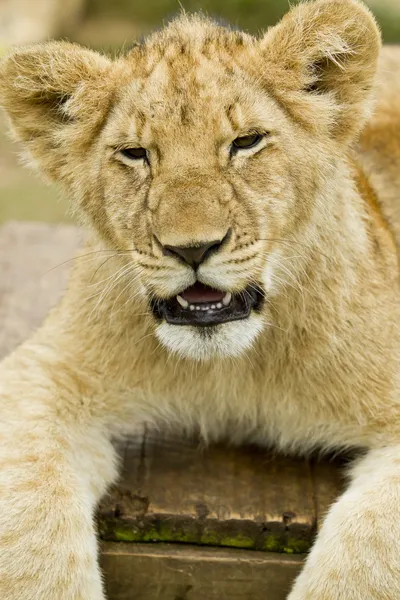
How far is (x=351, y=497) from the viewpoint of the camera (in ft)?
9.37

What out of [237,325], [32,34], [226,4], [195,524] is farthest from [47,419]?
[226,4]

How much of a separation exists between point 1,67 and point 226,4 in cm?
754

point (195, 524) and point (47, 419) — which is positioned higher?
point (47, 419)

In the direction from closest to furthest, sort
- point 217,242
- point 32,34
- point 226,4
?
1. point 217,242
2. point 32,34
3. point 226,4

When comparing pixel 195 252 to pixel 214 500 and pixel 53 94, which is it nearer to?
pixel 53 94

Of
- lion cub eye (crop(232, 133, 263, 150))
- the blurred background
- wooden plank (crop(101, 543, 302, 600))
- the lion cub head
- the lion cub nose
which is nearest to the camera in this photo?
the lion cub nose

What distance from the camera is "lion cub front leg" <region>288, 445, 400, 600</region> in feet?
8.63

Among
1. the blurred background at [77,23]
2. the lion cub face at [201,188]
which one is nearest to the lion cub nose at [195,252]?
the lion cub face at [201,188]

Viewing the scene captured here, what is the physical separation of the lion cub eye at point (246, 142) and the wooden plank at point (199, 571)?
3.92 feet

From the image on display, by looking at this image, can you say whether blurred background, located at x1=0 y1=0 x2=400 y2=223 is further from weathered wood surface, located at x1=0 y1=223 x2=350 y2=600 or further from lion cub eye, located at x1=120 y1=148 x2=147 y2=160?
lion cub eye, located at x1=120 y1=148 x2=147 y2=160

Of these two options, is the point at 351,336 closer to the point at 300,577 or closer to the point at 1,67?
the point at 300,577

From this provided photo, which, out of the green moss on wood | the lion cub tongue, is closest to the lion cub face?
the lion cub tongue

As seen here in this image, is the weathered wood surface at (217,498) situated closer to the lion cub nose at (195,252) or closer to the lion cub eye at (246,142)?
the lion cub nose at (195,252)

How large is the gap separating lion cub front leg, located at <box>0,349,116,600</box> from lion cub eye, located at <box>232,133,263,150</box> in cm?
95
